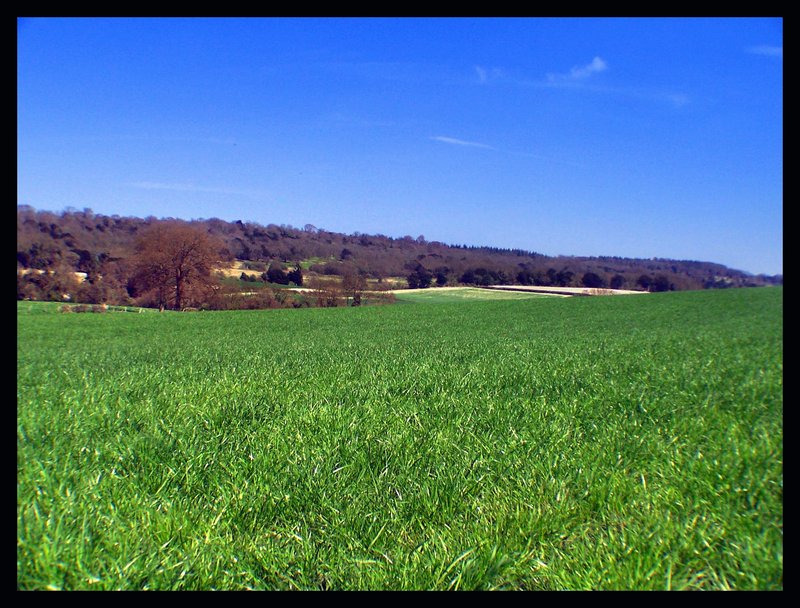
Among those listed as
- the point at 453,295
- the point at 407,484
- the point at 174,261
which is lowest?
the point at 407,484

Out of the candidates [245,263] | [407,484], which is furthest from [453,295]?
[407,484]

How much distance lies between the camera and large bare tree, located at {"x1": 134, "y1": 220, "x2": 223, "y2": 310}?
11578 mm

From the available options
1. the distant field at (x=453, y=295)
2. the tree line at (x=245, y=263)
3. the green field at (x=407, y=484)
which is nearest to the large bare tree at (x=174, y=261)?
the tree line at (x=245, y=263)

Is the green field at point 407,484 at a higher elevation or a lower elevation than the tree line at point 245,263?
lower

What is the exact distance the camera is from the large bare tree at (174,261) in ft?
38.0

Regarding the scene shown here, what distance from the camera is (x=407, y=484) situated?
2754 millimetres

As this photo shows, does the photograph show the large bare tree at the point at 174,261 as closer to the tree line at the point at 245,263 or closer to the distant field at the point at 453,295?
the tree line at the point at 245,263

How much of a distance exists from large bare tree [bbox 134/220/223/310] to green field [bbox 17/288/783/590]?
7.30 m

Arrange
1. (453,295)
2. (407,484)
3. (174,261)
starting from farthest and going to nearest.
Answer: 1. (453,295)
2. (174,261)
3. (407,484)

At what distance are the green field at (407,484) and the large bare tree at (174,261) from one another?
7301 mm

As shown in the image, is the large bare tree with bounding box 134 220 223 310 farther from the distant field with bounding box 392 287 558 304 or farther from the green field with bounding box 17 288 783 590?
the distant field with bounding box 392 287 558 304

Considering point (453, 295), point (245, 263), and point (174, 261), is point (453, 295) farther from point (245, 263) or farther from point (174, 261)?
point (174, 261)

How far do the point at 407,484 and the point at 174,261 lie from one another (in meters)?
14.9

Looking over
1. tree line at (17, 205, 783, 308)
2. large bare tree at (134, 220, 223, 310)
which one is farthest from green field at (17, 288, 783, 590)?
large bare tree at (134, 220, 223, 310)
